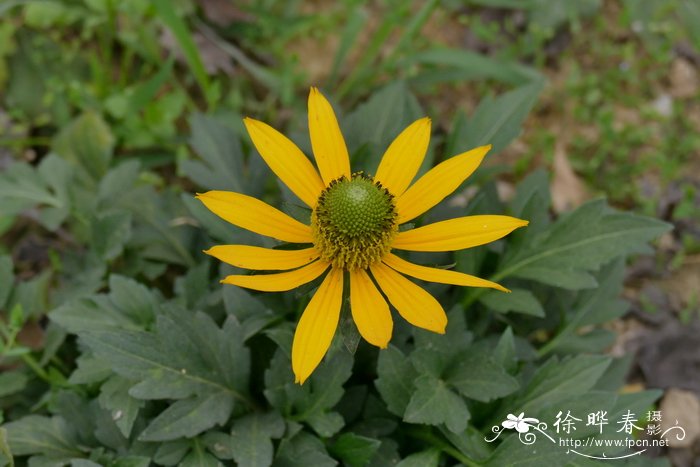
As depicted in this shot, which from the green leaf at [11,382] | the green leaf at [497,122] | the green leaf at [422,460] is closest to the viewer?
the green leaf at [422,460]

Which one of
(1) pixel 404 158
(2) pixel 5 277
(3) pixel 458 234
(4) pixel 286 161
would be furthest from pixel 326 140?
(2) pixel 5 277

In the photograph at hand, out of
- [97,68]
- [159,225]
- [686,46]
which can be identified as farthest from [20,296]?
[686,46]

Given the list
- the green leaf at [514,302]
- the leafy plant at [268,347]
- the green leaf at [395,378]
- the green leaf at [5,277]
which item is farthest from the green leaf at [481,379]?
the green leaf at [5,277]

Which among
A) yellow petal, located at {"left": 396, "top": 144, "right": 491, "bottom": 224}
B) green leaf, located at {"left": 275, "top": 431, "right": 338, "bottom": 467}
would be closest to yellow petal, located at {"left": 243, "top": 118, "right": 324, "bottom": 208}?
yellow petal, located at {"left": 396, "top": 144, "right": 491, "bottom": 224}

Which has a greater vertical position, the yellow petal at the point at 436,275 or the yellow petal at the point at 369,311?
the yellow petal at the point at 436,275

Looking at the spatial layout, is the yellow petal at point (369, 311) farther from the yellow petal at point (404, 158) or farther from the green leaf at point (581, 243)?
the green leaf at point (581, 243)

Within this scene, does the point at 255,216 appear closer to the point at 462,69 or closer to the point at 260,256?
the point at 260,256
